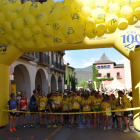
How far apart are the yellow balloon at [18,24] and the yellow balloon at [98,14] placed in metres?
2.53

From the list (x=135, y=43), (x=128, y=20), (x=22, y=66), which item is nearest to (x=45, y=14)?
(x=128, y=20)

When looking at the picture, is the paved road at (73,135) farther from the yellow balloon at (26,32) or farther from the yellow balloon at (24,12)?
the yellow balloon at (24,12)

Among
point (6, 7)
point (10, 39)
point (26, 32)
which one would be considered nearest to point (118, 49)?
point (26, 32)

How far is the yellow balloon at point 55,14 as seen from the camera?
6144 millimetres

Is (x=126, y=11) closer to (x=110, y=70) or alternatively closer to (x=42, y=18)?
(x=42, y=18)

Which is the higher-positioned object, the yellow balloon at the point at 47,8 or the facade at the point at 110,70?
the facade at the point at 110,70

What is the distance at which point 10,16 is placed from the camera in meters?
6.65

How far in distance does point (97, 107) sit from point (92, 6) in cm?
503

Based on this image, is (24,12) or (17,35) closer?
(24,12)

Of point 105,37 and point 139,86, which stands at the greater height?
point 105,37

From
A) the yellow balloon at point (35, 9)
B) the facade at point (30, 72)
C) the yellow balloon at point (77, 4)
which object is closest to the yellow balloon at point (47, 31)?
the yellow balloon at point (35, 9)

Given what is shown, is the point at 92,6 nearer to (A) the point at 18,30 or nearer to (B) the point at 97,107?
(A) the point at 18,30

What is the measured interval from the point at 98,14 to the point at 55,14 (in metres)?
1.41

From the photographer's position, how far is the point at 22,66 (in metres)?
17.4
